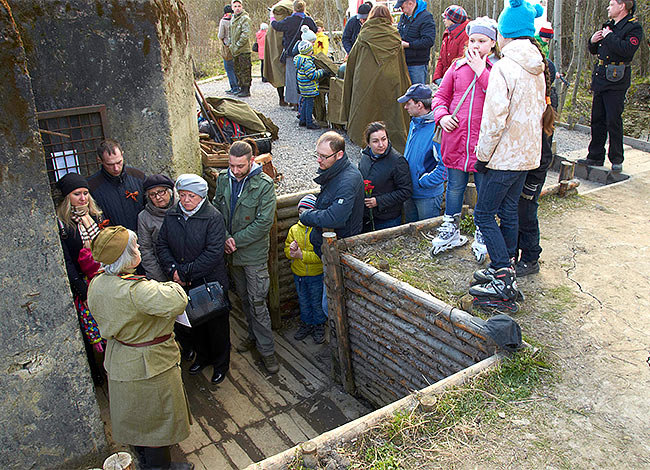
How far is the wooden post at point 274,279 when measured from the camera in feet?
20.3

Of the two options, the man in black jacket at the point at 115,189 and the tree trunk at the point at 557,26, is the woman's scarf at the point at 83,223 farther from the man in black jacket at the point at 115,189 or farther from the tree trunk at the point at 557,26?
the tree trunk at the point at 557,26

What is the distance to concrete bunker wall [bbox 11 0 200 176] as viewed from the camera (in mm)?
4734

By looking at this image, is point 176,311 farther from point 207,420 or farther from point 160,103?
point 160,103

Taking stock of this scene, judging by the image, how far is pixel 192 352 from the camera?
5.84 metres

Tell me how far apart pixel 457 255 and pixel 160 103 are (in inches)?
130

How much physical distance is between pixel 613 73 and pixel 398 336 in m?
5.37

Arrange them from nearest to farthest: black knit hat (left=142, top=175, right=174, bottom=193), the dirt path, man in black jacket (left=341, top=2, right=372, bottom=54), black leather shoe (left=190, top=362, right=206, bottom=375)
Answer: the dirt path → black knit hat (left=142, top=175, right=174, bottom=193) → black leather shoe (left=190, top=362, right=206, bottom=375) → man in black jacket (left=341, top=2, right=372, bottom=54)

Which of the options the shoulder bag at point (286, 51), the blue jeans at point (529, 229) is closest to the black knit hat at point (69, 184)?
the blue jeans at point (529, 229)

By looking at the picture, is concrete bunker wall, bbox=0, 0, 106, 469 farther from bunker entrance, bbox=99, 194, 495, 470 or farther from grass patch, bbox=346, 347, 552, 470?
grass patch, bbox=346, 347, 552, 470

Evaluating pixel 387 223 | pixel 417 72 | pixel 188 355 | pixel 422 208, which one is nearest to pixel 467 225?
pixel 422 208

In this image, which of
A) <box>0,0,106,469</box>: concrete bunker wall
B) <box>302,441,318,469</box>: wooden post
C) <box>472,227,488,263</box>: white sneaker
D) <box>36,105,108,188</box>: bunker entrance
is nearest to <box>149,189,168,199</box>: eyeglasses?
<box>36,105,108,188</box>: bunker entrance

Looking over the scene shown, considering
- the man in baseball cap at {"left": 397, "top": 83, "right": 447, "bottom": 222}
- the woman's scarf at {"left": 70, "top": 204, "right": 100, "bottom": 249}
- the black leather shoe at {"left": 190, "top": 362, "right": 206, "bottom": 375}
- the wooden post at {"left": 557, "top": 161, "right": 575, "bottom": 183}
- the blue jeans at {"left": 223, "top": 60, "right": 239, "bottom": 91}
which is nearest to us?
the woman's scarf at {"left": 70, "top": 204, "right": 100, "bottom": 249}

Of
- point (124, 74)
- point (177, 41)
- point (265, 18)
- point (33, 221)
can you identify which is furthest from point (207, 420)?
point (265, 18)

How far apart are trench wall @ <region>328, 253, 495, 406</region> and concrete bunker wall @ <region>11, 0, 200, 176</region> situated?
7.67 feet
